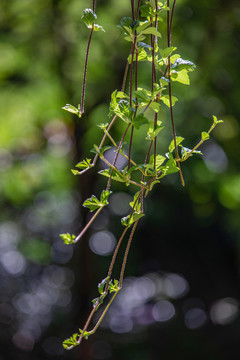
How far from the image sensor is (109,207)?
11.3 ft

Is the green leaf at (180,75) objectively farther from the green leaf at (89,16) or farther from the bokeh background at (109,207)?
the bokeh background at (109,207)

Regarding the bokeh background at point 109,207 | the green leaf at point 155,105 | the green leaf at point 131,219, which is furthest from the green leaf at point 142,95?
the bokeh background at point 109,207

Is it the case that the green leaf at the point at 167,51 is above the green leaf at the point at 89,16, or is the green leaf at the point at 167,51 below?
below

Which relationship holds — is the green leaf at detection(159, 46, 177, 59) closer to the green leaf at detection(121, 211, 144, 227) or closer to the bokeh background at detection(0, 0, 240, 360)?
the green leaf at detection(121, 211, 144, 227)

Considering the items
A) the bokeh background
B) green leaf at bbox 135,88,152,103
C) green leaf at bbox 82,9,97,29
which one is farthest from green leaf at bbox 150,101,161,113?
the bokeh background

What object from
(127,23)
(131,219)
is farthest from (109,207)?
(127,23)

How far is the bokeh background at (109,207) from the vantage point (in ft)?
7.49

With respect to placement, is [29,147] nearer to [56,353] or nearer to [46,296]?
[46,296]

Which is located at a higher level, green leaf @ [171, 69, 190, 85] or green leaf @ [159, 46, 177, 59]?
green leaf @ [159, 46, 177, 59]

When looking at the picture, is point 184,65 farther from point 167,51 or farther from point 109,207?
point 109,207

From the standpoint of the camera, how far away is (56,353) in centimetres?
344

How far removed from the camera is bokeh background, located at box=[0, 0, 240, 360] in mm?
2283

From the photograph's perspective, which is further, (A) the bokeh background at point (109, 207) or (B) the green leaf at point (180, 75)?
(A) the bokeh background at point (109, 207)

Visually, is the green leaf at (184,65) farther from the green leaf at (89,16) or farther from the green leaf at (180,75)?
the green leaf at (89,16)
